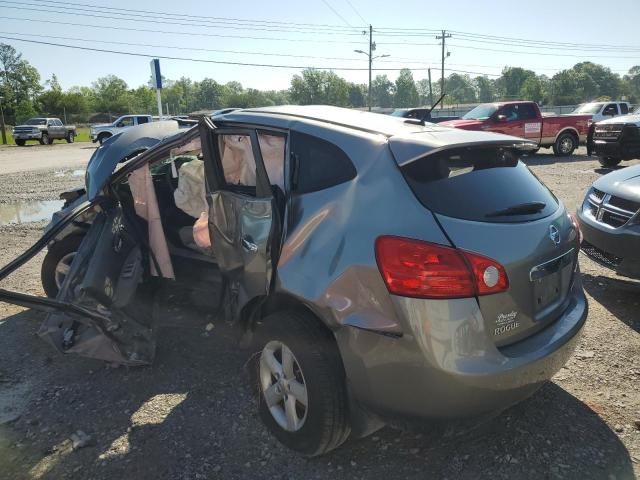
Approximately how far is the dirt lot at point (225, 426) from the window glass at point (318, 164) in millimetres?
1238

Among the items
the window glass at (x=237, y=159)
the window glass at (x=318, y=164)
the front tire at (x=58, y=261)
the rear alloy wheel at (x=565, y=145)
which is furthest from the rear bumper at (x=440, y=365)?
the rear alloy wheel at (x=565, y=145)

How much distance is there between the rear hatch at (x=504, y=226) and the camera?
6.79 feet

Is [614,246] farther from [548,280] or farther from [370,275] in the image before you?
[370,275]

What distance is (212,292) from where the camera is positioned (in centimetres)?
365

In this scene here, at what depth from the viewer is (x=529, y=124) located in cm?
1555

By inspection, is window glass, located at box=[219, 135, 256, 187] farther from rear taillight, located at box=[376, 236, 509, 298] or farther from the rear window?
rear taillight, located at box=[376, 236, 509, 298]

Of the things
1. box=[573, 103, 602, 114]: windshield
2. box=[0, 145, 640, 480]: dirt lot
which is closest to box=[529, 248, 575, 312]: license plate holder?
box=[0, 145, 640, 480]: dirt lot

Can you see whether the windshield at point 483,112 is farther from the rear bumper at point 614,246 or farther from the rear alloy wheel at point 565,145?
the rear bumper at point 614,246

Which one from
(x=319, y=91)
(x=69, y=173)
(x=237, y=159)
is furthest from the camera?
(x=319, y=91)

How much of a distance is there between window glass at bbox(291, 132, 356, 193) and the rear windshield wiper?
2.30 ft

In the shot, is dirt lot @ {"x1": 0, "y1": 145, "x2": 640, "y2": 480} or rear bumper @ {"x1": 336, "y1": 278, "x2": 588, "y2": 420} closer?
rear bumper @ {"x1": 336, "y1": 278, "x2": 588, "y2": 420}

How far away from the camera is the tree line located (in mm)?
74231

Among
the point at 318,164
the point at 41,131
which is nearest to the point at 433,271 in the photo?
the point at 318,164

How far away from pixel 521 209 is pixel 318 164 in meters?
1.03
